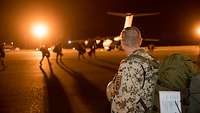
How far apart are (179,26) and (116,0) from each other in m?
19.3

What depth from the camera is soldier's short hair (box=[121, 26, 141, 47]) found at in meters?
5.25

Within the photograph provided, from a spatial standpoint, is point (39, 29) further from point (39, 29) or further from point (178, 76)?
point (178, 76)

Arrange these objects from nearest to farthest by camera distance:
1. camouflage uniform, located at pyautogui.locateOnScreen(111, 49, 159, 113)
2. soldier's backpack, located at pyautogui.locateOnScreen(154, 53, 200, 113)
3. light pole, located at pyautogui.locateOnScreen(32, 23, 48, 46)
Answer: soldier's backpack, located at pyautogui.locateOnScreen(154, 53, 200, 113) < camouflage uniform, located at pyautogui.locateOnScreen(111, 49, 159, 113) < light pole, located at pyautogui.locateOnScreen(32, 23, 48, 46)

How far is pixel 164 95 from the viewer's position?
4762 millimetres

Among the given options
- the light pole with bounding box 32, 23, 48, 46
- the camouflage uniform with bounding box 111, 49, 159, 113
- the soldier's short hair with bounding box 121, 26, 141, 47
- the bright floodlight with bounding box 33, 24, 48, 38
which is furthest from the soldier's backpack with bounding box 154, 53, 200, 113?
the light pole with bounding box 32, 23, 48, 46

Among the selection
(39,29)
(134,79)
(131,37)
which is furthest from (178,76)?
(39,29)

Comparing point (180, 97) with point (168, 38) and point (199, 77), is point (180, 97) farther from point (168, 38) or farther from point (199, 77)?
point (168, 38)

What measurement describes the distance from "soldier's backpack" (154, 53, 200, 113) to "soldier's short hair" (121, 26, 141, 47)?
1.71ft

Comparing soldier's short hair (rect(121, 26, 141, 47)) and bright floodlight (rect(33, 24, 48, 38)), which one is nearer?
soldier's short hair (rect(121, 26, 141, 47))

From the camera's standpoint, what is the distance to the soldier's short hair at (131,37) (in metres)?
5.25

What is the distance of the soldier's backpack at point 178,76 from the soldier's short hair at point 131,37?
52 centimetres

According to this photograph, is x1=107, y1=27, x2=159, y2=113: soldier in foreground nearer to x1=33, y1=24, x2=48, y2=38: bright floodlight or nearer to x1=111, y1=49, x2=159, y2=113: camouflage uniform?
x1=111, y1=49, x2=159, y2=113: camouflage uniform

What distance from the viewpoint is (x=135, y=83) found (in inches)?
203

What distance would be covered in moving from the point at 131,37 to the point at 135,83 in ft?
1.64
